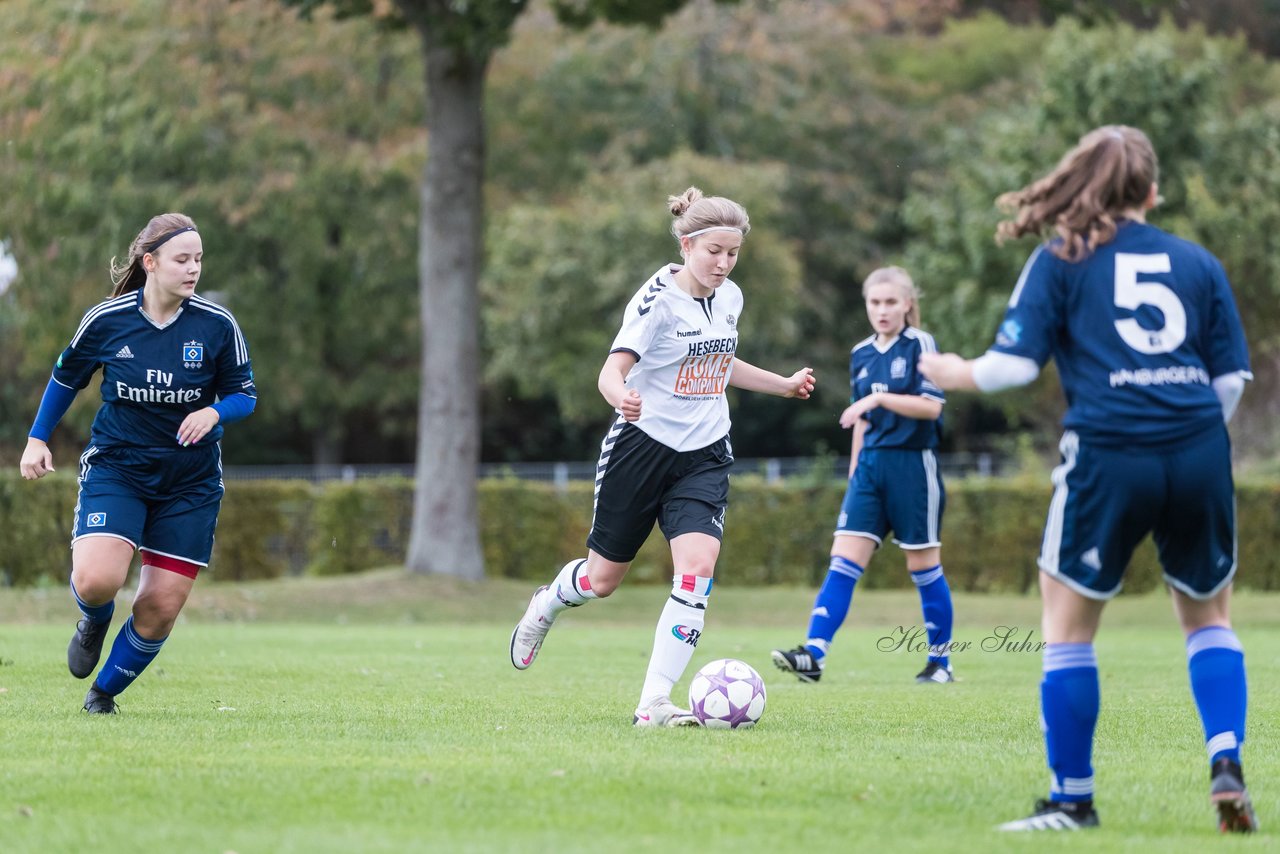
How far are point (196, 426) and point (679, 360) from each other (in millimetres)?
2103

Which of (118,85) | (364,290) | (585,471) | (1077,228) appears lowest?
(585,471)

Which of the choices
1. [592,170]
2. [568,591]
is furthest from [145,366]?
[592,170]

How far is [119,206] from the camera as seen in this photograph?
99.7 ft

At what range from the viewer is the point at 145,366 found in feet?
24.1

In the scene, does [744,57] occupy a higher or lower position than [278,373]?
higher

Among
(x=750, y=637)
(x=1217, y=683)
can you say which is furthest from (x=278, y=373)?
(x=1217, y=683)

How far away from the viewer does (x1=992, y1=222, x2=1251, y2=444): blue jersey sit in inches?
186

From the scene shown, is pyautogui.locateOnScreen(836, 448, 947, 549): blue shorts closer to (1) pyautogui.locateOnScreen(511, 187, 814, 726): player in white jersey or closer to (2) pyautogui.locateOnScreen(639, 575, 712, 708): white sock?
(1) pyautogui.locateOnScreen(511, 187, 814, 726): player in white jersey

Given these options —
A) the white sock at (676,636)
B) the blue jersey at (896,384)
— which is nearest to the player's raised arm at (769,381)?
the white sock at (676,636)

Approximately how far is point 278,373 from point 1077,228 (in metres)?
33.5

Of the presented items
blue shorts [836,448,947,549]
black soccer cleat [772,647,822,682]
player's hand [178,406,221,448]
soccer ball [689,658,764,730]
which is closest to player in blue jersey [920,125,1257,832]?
soccer ball [689,658,764,730]

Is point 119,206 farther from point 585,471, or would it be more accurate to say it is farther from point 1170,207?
point 1170,207

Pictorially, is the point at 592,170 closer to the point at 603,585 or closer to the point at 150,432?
the point at 603,585

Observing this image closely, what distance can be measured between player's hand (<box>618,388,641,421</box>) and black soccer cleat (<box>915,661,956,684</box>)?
163 inches
